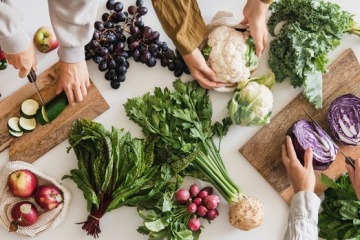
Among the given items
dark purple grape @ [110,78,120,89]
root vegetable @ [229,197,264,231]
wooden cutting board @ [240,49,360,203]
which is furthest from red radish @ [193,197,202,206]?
dark purple grape @ [110,78,120,89]

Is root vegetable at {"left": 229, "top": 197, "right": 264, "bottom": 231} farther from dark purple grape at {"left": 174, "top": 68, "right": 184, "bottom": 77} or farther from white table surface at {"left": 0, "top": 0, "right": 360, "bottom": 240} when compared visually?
dark purple grape at {"left": 174, "top": 68, "right": 184, "bottom": 77}

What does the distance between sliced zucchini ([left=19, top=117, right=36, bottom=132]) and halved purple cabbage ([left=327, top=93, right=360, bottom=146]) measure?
1.05 metres

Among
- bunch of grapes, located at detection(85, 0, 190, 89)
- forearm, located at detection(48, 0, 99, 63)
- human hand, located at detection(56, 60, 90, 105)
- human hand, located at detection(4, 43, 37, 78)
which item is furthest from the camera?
bunch of grapes, located at detection(85, 0, 190, 89)

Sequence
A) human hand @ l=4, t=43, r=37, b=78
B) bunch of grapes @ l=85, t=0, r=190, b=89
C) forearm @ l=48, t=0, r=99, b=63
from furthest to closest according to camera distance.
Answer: bunch of grapes @ l=85, t=0, r=190, b=89, human hand @ l=4, t=43, r=37, b=78, forearm @ l=48, t=0, r=99, b=63

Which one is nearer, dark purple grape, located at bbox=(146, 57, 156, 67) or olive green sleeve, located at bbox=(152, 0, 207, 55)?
olive green sleeve, located at bbox=(152, 0, 207, 55)

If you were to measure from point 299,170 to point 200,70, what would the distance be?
1.57 ft

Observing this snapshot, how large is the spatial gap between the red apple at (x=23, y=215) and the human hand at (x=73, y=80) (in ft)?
1.27

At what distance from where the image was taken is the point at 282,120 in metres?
1.79

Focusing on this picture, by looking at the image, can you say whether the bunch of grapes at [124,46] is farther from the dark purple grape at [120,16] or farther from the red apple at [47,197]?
the red apple at [47,197]

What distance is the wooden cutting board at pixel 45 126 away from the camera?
5.74 feet

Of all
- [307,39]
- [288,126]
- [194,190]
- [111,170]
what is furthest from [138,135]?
[307,39]

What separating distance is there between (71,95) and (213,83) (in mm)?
494

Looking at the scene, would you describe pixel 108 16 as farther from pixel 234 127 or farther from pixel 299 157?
pixel 299 157

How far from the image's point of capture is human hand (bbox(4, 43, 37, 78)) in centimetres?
153
